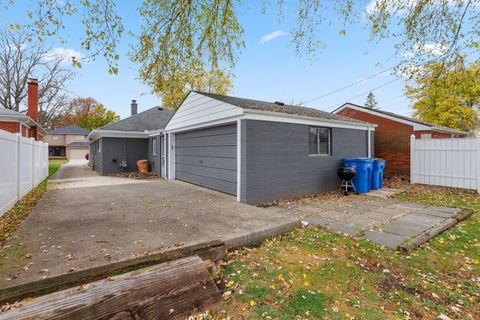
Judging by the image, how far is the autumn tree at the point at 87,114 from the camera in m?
43.2

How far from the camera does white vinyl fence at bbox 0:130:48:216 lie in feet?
16.3

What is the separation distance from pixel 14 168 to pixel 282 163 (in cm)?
688

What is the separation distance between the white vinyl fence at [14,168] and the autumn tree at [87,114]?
40.2 meters

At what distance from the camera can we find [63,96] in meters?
28.0

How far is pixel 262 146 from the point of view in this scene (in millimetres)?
6523

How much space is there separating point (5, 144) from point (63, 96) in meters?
28.7

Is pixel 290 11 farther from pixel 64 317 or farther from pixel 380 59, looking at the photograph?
pixel 64 317

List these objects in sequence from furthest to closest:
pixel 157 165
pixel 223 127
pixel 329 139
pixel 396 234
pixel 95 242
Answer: pixel 157 165
pixel 329 139
pixel 223 127
pixel 396 234
pixel 95 242

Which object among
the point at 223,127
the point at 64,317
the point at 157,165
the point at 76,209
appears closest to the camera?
the point at 64,317

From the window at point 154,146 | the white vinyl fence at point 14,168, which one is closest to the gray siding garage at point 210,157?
the window at point 154,146

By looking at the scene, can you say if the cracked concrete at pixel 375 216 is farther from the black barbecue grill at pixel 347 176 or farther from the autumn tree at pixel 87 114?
the autumn tree at pixel 87 114

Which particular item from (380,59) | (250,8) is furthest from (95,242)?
(380,59)

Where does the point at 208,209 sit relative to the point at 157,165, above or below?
below

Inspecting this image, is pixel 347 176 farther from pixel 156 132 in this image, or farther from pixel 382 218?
pixel 156 132
